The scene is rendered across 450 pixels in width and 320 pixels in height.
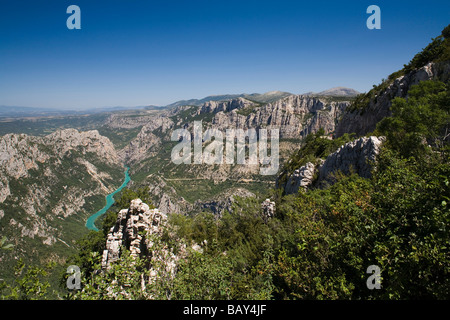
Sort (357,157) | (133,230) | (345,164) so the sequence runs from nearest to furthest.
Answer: (133,230), (357,157), (345,164)

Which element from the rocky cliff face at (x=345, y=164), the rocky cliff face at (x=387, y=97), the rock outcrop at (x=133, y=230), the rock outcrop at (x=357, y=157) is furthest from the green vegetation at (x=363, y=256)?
the rocky cliff face at (x=387, y=97)

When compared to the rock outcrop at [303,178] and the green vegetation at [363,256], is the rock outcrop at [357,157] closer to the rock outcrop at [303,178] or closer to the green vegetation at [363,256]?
the rock outcrop at [303,178]

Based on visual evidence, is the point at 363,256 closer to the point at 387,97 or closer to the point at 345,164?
the point at 345,164

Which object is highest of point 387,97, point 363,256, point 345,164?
point 387,97

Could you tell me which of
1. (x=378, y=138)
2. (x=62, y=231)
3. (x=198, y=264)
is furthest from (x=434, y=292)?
(x=62, y=231)

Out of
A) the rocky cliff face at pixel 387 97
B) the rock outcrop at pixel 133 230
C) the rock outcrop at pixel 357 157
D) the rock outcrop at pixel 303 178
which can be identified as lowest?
the rock outcrop at pixel 133 230

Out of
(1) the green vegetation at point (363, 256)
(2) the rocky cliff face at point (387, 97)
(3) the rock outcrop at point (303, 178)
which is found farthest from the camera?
(3) the rock outcrop at point (303, 178)

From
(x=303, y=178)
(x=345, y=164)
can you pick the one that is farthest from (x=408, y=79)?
(x=303, y=178)
